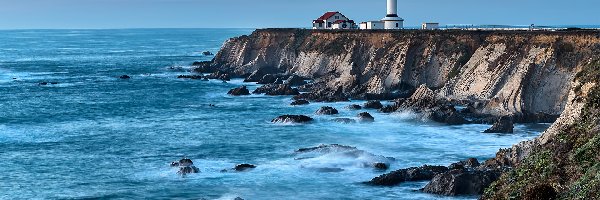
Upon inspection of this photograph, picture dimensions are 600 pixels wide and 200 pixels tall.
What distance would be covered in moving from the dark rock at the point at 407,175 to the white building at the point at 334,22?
8022 cm

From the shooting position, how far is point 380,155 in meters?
44.5

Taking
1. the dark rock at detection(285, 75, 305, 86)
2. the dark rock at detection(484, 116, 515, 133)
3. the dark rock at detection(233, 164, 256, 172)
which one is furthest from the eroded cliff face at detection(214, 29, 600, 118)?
the dark rock at detection(233, 164, 256, 172)

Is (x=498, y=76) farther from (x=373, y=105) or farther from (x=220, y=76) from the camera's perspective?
(x=220, y=76)

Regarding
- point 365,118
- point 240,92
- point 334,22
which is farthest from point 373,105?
point 334,22

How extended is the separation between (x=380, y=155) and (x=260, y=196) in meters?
11.0

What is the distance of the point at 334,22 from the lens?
12075 cm

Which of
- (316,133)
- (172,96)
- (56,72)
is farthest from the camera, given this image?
(56,72)

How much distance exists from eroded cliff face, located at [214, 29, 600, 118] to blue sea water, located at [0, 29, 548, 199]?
23.6ft

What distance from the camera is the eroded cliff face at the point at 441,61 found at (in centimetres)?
5984

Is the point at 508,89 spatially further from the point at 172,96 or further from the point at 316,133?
the point at 172,96

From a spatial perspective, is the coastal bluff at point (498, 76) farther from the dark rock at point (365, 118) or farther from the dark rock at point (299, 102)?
the dark rock at point (365, 118)

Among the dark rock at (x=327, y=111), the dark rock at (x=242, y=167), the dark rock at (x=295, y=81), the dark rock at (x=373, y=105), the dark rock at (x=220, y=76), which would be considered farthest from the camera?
the dark rock at (x=220, y=76)

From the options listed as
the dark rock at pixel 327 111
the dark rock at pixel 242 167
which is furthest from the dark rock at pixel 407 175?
the dark rock at pixel 327 111

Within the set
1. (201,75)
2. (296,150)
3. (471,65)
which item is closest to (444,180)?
(296,150)
